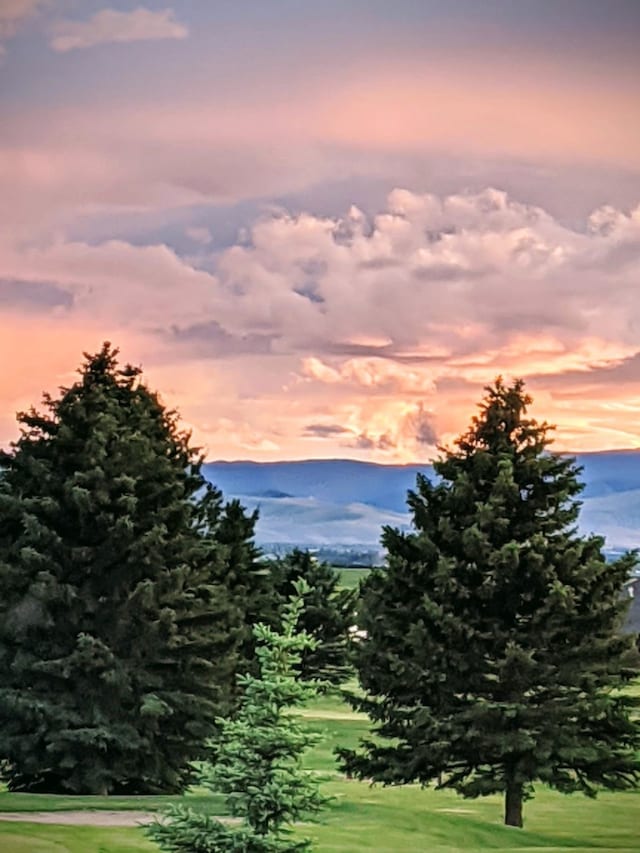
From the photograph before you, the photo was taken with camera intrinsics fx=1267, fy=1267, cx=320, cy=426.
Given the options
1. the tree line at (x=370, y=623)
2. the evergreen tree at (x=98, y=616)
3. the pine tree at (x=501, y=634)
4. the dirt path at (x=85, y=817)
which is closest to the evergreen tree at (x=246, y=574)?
the tree line at (x=370, y=623)

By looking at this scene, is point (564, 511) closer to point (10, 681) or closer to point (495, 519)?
point (495, 519)

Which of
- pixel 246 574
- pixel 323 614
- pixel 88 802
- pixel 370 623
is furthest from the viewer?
pixel 323 614

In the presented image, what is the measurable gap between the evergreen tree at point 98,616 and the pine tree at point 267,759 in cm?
757

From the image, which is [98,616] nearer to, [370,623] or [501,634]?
[370,623]

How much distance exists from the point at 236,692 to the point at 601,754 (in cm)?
912

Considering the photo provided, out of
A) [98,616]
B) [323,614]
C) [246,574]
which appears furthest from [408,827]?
[323,614]

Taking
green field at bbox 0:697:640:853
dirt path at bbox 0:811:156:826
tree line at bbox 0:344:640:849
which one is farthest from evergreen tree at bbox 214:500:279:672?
dirt path at bbox 0:811:156:826

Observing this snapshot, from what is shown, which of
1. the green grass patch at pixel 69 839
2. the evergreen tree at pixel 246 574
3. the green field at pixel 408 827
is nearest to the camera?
the green grass patch at pixel 69 839

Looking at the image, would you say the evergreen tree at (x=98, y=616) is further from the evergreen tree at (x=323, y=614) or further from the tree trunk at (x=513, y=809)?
the evergreen tree at (x=323, y=614)

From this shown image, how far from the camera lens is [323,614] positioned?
3966cm

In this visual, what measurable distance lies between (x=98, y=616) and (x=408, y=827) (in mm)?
5592

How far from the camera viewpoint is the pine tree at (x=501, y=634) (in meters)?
15.7

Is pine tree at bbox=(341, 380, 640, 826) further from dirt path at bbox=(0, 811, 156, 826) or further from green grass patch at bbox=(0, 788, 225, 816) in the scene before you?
dirt path at bbox=(0, 811, 156, 826)

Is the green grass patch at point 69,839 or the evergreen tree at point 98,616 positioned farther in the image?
the evergreen tree at point 98,616
